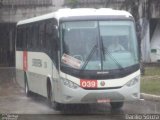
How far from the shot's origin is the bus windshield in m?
15.1

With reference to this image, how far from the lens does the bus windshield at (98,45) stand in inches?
593

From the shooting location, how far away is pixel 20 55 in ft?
73.4

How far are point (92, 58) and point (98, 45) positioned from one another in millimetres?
443

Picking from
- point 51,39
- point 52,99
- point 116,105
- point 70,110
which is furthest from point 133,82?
point 51,39

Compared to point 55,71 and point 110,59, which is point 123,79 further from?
point 55,71

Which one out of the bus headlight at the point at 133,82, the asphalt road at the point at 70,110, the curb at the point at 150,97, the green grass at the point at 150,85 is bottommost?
the green grass at the point at 150,85

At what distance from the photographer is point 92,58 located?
15.1 metres

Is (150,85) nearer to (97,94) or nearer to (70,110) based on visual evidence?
(70,110)

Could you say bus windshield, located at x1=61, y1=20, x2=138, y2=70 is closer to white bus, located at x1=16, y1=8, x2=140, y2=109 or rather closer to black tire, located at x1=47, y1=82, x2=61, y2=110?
white bus, located at x1=16, y1=8, x2=140, y2=109

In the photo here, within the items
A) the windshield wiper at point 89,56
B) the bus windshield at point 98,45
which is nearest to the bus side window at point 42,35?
the bus windshield at point 98,45

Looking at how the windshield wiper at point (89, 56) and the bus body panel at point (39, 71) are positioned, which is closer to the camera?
the windshield wiper at point (89, 56)

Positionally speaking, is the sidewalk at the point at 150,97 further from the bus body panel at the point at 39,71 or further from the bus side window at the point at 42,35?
the bus side window at the point at 42,35

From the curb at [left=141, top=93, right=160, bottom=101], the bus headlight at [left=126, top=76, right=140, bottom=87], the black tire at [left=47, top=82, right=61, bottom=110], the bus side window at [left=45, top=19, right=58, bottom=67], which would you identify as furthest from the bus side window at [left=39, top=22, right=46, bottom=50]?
the curb at [left=141, top=93, right=160, bottom=101]

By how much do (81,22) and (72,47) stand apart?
783 millimetres
